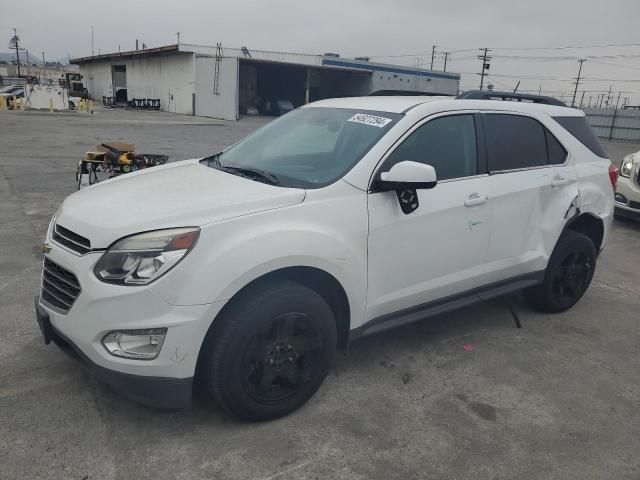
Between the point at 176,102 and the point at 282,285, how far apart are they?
39.5 meters

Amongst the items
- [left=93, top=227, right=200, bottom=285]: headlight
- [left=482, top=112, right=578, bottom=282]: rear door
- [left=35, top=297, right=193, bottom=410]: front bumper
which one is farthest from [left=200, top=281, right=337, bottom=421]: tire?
[left=482, top=112, right=578, bottom=282]: rear door

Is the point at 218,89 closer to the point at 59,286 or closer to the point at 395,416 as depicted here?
the point at 59,286

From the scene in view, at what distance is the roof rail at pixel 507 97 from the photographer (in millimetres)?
3874

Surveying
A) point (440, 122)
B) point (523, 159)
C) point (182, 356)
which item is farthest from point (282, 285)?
point (523, 159)

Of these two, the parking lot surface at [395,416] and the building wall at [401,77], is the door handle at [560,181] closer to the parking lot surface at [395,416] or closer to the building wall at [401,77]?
the parking lot surface at [395,416]

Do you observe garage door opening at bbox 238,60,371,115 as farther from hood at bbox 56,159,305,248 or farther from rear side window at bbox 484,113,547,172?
hood at bbox 56,159,305,248

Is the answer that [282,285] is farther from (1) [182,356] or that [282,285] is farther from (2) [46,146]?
(2) [46,146]

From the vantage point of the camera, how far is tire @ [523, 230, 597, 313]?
424 centimetres

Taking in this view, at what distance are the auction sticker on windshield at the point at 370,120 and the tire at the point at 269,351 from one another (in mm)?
1177

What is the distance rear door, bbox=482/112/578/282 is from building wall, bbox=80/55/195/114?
1404 inches

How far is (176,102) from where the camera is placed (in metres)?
39.2

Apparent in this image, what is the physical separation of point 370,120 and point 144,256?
1.69m

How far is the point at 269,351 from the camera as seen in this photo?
8.75ft

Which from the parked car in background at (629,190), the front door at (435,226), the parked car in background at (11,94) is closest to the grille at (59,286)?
the front door at (435,226)
